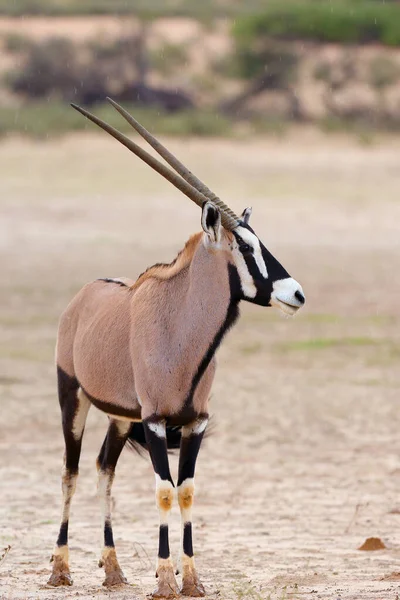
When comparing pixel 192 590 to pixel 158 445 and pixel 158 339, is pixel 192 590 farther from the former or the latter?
pixel 158 339

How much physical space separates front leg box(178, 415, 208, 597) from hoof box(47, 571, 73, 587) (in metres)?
0.66

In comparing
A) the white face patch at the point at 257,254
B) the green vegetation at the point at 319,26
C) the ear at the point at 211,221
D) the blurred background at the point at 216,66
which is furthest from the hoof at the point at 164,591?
the green vegetation at the point at 319,26

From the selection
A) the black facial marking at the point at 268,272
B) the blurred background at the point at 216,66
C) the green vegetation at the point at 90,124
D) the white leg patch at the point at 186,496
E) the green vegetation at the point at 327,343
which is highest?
the blurred background at the point at 216,66

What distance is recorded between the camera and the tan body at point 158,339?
5.86 metres

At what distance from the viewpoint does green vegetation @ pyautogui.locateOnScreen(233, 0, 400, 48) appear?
43.6 meters

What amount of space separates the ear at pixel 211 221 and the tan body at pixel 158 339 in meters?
0.11

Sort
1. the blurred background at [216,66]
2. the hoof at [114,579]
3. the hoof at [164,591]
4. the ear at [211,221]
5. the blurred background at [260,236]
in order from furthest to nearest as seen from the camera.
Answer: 1. the blurred background at [216,66]
2. the blurred background at [260,236]
3. the hoof at [114,579]
4. the hoof at [164,591]
5. the ear at [211,221]

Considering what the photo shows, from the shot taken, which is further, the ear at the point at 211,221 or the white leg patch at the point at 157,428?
the white leg patch at the point at 157,428

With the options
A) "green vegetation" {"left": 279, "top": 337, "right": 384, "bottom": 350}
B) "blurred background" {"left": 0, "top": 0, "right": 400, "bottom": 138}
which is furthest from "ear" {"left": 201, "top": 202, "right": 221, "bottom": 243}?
"blurred background" {"left": 0, "top": 0, "right": 400, "bottom": 138}

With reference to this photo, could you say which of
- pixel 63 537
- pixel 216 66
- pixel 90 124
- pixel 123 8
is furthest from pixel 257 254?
pixel 123 8

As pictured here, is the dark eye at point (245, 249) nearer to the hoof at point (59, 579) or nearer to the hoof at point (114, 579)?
the hoof at point (114, 579)

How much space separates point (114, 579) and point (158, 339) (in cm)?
113

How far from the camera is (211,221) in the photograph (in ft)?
18.7

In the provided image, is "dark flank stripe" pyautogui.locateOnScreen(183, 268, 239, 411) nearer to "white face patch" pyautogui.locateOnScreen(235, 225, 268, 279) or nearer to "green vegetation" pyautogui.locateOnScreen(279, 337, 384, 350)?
"white face patch" pyautogui.locateOnScreen(235, 225, 268, 279)
